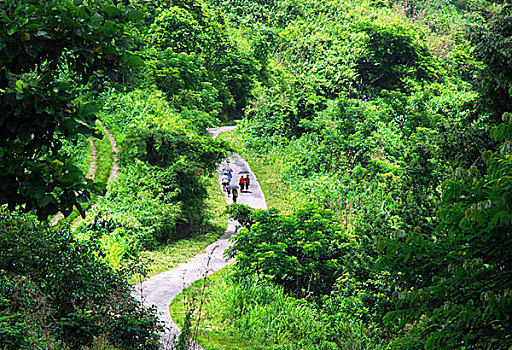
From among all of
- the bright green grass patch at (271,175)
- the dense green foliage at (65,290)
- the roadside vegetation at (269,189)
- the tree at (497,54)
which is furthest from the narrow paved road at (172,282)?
the tree at (497,54)

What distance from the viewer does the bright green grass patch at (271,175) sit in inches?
860

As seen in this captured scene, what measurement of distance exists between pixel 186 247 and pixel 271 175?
10.6m

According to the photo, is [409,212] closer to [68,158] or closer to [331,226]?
[331,226]

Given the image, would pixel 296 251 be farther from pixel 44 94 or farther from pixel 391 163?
pixel 391 163

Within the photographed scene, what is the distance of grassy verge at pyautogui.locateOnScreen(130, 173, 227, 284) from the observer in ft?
48.5

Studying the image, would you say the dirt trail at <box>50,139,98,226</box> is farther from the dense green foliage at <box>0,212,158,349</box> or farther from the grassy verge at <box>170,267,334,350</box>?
the dense green foliage at <box>0,212,158,349</box>

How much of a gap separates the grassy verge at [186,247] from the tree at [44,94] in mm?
8821

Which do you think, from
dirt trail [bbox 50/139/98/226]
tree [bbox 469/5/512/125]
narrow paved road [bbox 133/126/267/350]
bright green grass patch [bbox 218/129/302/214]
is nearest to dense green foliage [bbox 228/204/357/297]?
narrow paved road [bbox 133/126/267/350]

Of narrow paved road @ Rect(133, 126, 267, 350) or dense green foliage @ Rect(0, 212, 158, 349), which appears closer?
dense green foliage @ Rect(0, 212, 158, 349)

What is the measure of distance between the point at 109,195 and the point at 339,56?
72.3 ft

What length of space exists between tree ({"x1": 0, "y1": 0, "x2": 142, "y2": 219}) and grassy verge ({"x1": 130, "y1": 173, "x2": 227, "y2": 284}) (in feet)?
28.9

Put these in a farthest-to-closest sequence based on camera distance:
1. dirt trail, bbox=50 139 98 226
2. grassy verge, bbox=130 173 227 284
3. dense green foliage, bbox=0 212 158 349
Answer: dirt trail, bbox=50 139 98 226
grassy verge, bbox=130 173 227 284
dense green foliage, bbox=0 212 158 349

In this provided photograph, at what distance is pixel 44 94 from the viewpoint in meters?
3.82

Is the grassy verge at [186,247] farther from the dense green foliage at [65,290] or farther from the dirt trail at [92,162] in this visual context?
the dirt trail at [92,162]
